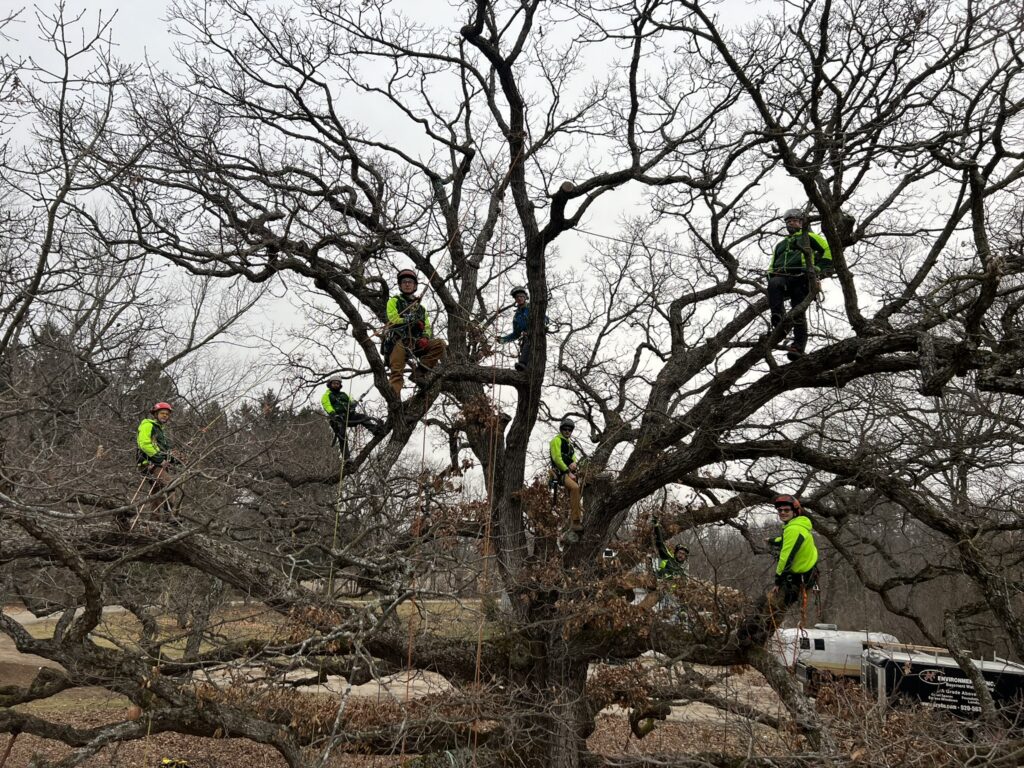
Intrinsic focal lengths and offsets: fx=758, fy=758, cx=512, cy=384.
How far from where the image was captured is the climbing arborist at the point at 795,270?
297 inches

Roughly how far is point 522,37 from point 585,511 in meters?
5.74

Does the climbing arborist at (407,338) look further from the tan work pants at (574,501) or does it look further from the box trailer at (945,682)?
the box trailer at (945,682)

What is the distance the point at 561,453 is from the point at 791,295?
3.36m

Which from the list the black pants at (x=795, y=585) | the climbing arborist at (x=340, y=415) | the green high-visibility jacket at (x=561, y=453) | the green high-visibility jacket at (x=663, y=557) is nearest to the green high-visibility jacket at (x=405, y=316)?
the climbing arborist at (x=340, y=415)

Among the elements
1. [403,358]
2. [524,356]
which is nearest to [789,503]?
[524,356]

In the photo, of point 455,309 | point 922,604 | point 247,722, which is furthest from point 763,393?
point 922,604

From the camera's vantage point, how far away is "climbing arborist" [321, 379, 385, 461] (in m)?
9.38

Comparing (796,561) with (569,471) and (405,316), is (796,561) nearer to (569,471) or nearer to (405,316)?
(569,471)

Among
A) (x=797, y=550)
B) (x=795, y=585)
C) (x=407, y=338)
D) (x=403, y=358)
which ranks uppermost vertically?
(x=407, y=338)

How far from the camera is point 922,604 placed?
76.0 feet

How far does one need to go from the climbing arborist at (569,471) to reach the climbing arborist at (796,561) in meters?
2.46

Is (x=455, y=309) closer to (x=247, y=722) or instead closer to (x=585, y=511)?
(x=585, y=511)

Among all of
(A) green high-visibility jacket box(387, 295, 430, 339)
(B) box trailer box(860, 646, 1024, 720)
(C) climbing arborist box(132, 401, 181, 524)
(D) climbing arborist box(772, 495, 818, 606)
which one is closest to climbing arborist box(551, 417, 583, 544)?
(A) green high-visibility jacket box(387, 295, 430, 339)

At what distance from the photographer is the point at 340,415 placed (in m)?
9.75
